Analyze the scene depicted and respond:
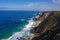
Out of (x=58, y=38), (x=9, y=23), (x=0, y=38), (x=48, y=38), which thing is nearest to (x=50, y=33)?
(x=48, y=38)

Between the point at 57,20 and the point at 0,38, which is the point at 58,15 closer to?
the point at 57,20

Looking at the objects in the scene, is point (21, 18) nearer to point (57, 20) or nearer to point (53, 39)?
point (57, 20)

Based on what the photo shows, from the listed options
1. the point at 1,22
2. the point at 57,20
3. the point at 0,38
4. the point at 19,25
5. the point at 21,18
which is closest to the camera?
the point at 57,20

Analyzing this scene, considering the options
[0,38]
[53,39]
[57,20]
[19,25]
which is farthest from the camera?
[19,25]

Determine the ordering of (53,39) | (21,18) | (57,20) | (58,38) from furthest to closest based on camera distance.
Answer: (21,18) → (57,20) → (53,39) → (58,38)

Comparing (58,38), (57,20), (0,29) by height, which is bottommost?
(58,38)

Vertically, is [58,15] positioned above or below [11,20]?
below

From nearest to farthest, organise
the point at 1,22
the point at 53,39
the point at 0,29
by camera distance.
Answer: the point at 53,39 < the point at 0,29 < the point at 1,22

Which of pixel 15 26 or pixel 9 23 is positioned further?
pixel 9 23

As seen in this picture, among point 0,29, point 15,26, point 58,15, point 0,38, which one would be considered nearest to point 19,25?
point 15,26
